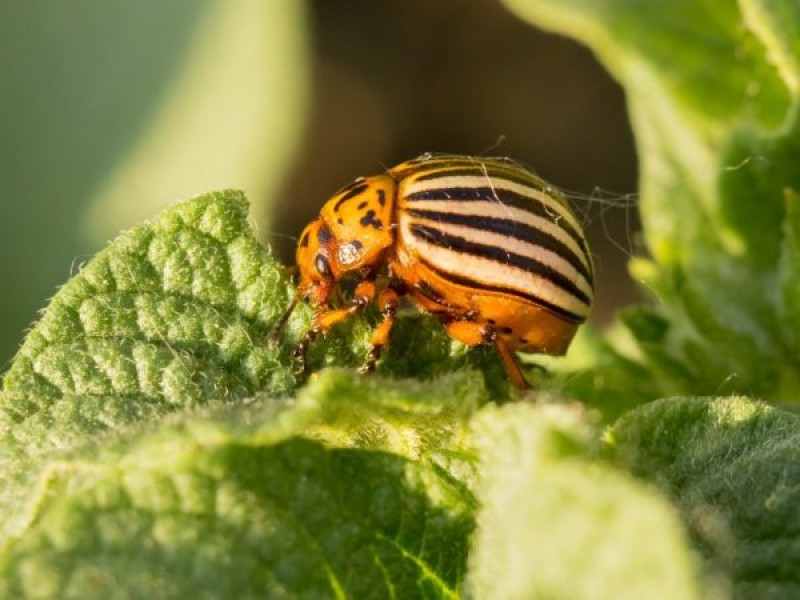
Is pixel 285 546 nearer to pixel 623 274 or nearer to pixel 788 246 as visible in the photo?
pixel 788 246

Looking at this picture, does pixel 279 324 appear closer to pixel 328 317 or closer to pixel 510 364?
pixel 328 317

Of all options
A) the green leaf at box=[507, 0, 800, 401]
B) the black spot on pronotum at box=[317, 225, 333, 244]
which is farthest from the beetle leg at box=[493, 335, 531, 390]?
the green leaf at box=[507, 0, 800, 401]

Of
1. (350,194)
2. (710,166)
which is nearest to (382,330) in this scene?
(350,194)

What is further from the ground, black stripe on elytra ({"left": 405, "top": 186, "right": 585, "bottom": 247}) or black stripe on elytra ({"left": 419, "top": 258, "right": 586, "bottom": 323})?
black stripe on elytra ({"left": 405, "top": 186, "right": 585, "bottom": 247})

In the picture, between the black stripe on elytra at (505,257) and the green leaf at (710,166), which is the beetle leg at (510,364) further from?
the green leaf at (710,166)

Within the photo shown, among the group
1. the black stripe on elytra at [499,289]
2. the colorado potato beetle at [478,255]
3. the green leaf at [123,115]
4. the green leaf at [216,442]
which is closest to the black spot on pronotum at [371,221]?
the colorado potato beetle at [478,255]

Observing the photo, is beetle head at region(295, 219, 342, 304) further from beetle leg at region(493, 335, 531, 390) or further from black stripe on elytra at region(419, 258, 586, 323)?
beetle leg at region(493, 335, 531, 390)
